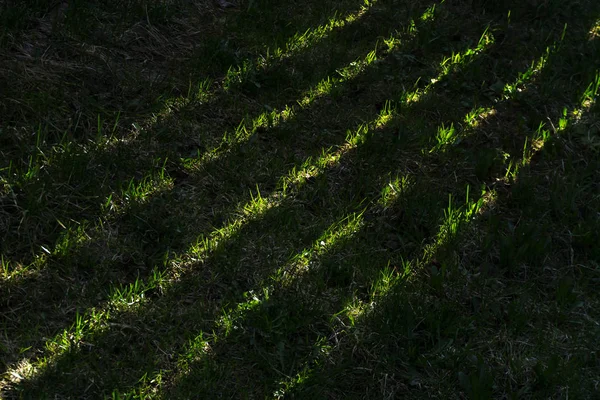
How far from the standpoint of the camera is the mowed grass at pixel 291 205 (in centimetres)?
243

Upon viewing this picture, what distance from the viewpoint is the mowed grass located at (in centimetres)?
243

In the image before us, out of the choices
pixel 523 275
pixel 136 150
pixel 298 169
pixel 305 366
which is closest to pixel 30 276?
pixel 136 150

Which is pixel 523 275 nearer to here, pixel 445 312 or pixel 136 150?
pixel 445 312

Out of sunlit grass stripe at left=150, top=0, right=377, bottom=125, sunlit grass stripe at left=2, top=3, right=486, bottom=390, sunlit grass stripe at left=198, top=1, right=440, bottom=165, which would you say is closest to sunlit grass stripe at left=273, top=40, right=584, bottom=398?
sunlit grass stripe at left=2, top=3, right=486, bottom=390

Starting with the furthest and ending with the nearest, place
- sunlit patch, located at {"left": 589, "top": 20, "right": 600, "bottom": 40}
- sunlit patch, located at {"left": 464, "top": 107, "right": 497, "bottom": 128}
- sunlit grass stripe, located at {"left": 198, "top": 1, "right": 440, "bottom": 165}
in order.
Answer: sunlit patch, located at {"left": 589, "top": 20, "right": 600, "bottom": 40}, sunlit patch, located at {"left": 464, "top": 107, "right": 497, "bottom": 128}, sunlit grass stripe, located at {"left": 198, "top": 1, "right": 440, "bottom": 165}

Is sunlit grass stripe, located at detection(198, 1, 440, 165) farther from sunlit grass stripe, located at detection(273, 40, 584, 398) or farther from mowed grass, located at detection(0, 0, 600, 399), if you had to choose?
sunlit grass stripe, located at detection(273, 40, 584, 398)

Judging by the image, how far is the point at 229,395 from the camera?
2305 mm

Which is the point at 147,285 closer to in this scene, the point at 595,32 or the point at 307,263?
the point at 307,263

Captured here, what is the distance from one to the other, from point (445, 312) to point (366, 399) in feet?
1.62

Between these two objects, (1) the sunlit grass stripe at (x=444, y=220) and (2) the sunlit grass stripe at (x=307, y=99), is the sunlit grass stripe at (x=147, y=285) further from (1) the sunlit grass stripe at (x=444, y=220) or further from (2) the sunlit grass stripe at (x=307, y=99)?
(1) the sunlit grass stripe at (x=444, y=220)

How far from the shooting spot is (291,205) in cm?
302

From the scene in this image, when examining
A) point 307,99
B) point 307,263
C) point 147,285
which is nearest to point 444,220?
point 307,263

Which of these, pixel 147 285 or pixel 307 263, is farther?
pixel 307 263

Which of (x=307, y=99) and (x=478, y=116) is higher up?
(x=307, y=99)
